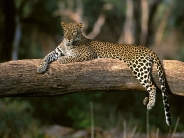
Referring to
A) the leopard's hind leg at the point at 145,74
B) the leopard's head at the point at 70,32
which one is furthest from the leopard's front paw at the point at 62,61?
the leopard's hind leg at the point at 145,74

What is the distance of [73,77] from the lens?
7.14 meters

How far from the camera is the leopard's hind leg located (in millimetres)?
7438

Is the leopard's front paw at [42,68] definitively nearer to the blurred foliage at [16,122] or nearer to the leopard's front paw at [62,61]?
the leopard's front paw at [62,61]

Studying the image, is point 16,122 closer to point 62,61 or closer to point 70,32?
point 70,32

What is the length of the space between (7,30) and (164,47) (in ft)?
60.9

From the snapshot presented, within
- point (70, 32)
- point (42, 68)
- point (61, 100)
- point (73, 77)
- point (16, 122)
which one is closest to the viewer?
point (42, 68)

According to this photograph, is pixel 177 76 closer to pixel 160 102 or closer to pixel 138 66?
pixel 138 66

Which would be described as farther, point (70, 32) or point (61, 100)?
point (61, 100)

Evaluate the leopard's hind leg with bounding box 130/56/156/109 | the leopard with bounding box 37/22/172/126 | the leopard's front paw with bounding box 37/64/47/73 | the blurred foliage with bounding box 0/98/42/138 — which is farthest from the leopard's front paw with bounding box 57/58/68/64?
the blurred foliage with bounding box 0/98/42/138

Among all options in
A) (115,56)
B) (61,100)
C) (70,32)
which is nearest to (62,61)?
(70,32)

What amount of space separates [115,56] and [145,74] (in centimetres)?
83

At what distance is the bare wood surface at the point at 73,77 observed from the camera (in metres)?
6.86

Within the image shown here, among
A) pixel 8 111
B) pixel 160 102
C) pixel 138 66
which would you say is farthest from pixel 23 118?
pixel 138 66

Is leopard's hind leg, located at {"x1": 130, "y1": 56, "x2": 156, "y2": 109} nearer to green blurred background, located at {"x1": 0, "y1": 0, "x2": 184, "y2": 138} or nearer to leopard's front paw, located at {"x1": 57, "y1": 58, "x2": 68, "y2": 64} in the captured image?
leopard's front paw, located at {"x1": 57, "y1": 58, "x2": 68, "y2": 64}
